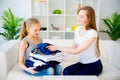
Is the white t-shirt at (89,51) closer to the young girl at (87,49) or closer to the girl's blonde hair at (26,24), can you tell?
the young girl at (87,49)

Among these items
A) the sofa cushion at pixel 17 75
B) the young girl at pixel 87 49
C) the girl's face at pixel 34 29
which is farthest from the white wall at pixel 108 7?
the sofa cushion at pixel 17 75

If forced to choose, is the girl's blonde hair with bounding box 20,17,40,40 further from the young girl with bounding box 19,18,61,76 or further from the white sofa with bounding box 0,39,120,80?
the white sofa with bounding box 0,39,120,80

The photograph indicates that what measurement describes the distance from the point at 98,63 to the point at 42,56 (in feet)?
2.04

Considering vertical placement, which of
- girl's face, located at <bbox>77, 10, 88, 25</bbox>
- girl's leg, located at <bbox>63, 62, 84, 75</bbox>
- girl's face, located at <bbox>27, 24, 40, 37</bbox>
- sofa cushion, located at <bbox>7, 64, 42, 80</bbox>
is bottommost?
sofa cushion, located at <bbox>7, 64, 42, 80</bbox>

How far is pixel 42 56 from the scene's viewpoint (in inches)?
88.2

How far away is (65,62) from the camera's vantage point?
2832 mm

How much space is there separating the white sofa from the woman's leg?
7 cm

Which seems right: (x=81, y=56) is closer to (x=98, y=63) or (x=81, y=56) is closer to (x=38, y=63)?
(x=98, y=63)

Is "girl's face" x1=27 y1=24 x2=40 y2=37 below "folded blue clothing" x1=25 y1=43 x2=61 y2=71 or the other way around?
the other way around

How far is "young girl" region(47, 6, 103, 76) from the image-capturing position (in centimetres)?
234

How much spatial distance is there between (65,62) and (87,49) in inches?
19.9

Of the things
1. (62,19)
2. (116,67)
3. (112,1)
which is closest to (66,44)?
(116,67)

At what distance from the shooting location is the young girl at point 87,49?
234cm

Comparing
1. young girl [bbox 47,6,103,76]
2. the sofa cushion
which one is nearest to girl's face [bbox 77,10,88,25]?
young girl [bbox 47,6,103,76]
